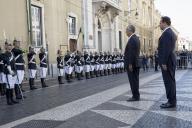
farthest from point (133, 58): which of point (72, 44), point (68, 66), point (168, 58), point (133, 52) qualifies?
point (72, 44)

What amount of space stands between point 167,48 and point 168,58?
230mm

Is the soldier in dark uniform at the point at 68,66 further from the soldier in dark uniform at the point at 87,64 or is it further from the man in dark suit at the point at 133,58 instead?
the man in dark suit at the point at 133,58

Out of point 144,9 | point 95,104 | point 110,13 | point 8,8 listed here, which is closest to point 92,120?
point 95,104

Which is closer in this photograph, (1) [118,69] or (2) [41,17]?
(2) [41,17]

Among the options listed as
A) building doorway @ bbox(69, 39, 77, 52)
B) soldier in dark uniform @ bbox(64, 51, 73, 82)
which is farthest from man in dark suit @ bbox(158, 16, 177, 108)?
building doorway @ bbox(69, 39, 77, 52)

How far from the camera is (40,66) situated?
54.4 ft

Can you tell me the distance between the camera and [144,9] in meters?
61.8

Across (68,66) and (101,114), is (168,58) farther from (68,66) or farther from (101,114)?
(68,66)

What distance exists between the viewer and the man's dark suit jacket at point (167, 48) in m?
8.05

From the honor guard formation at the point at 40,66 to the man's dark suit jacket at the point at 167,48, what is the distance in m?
4.53

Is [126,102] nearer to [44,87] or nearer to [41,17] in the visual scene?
[44,87]

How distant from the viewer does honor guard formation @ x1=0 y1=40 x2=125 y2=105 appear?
1073cm

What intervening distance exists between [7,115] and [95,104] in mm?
2072

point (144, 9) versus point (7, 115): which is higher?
point (144, 9)
